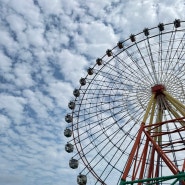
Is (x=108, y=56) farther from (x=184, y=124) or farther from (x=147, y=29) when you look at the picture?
(x=184, y=124)

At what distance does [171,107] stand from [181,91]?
1.83m

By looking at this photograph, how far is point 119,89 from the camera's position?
90.4 feet

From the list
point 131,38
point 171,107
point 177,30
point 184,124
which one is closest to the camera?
point 184,124

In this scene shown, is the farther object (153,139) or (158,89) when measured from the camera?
(158,89)

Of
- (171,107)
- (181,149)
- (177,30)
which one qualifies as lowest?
(181,149)

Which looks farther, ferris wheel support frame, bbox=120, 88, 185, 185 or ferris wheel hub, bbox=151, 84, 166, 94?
ferris wheel hub, bbox=151, 84, 166, 94

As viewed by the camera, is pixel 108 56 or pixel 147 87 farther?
pixel 108 56

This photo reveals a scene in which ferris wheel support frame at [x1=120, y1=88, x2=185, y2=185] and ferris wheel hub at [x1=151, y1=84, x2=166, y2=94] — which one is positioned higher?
ferris wheel hub at [x1=151, y1=84, x2=166, y2=94]

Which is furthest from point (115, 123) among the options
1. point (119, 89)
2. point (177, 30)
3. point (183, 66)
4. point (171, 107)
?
point (177, 30)

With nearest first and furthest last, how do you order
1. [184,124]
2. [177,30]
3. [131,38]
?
[184,124] → [177,30] → [131,38]

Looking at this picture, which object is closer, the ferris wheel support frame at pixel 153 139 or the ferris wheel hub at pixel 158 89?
the ferris wheel support frame at pixel 153 139

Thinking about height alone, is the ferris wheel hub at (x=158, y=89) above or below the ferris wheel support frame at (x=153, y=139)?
above

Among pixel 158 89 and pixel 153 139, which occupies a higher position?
pixel 158 89

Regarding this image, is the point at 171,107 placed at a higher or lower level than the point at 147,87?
lower
